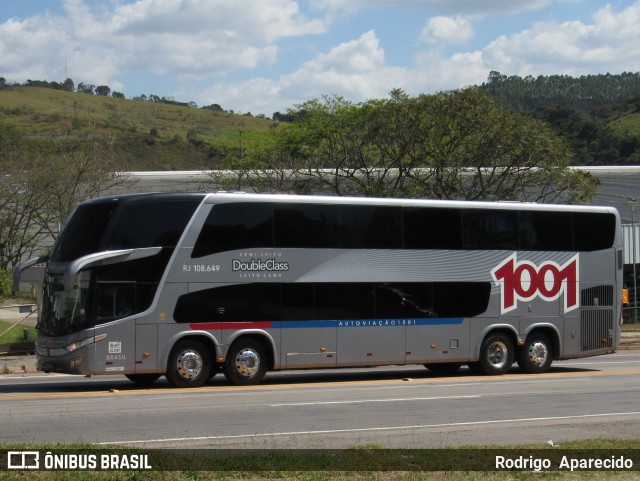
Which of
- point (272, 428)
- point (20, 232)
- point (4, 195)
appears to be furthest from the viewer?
point (20, 232)

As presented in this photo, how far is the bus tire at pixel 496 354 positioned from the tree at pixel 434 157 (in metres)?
21.5

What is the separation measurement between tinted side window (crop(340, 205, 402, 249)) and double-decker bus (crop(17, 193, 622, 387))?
35 millimetres

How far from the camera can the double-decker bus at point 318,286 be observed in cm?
1892

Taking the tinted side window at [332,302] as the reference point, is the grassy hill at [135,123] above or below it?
above

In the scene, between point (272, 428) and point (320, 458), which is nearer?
point (320, 458)

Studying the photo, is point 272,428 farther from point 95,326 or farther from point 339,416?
point 95,326

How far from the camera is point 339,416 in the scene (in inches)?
574

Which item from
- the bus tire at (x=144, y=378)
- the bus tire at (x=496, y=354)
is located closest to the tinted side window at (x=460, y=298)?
the bus tire at (x=496, y=354)

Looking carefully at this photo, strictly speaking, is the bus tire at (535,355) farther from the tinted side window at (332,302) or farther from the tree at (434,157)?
the tree at (434,157)

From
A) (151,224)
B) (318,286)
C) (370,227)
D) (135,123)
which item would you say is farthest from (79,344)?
(135,123)

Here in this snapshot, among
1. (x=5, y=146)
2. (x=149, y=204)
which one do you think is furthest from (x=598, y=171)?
(x=149, y=204)

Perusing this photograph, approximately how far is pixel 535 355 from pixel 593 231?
139 inches

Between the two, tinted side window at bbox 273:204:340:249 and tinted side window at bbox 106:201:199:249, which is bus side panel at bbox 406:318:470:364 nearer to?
tinted side window at bbox 273:204:340:249

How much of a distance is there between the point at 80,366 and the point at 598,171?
50221 millimetres
